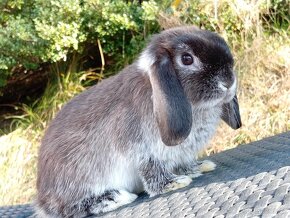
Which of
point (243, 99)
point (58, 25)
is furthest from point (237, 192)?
point (58, 25)

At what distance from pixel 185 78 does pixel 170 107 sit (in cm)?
15

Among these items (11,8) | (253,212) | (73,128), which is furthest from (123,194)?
(11,8)

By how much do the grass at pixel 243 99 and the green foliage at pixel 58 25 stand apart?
30cm

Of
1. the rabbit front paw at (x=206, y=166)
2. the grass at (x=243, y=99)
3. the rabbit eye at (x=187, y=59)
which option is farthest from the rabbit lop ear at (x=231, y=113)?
the grass at (x=243, y=99)

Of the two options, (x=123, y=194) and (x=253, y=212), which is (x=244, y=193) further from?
(x=123, y=194)

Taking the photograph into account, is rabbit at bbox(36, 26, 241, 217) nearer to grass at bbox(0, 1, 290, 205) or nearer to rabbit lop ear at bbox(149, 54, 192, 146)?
rabbit lop ear at bbox(149, 54, 192, 146)

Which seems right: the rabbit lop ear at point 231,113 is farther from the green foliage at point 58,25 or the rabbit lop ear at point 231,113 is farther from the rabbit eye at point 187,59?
the green foliage at point 58,25

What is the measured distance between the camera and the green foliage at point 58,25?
344 cm

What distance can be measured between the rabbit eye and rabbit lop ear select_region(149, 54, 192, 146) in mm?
75

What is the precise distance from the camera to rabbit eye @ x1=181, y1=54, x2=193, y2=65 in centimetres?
165

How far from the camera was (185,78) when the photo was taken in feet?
5.42

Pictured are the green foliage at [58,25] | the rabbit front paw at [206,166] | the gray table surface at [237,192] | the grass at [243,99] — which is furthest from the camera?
the green foliage at [58,25]

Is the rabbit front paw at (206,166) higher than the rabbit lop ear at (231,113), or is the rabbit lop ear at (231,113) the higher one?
the rabbit lop ear at (231,113)

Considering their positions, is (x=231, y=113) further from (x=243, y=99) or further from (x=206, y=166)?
(x=243, y=99)
